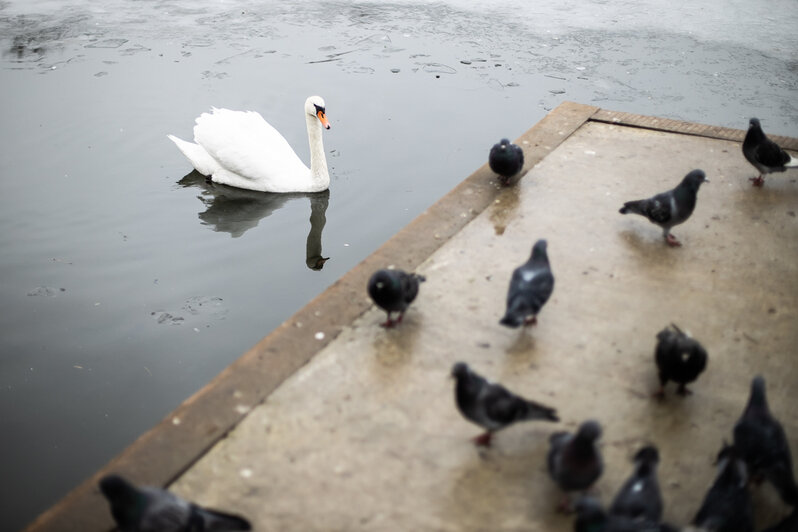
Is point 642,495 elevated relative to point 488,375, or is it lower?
elevated

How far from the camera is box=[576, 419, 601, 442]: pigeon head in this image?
279 centimetres

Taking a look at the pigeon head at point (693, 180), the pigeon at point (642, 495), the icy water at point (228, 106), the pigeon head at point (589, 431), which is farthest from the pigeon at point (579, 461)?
the icy water at point (228, 106)

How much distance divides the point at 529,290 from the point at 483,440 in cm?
94

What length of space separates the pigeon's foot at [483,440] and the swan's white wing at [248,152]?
432 cm

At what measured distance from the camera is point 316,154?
22.9 ft

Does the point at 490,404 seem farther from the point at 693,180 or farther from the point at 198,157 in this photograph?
the point at 198,157

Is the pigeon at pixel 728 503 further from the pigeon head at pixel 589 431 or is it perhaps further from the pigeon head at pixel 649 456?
the pigeon head at pixel 589 431

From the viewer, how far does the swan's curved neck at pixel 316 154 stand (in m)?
6.96

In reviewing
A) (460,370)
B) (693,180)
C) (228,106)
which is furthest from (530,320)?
(228,106)

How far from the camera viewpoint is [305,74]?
9188mm

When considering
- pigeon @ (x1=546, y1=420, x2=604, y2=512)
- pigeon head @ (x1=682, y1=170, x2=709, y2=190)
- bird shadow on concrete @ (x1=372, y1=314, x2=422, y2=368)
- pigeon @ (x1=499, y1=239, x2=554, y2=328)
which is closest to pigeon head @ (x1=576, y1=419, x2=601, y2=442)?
pigeon @ (x1=546, y1=420, x2=604, y2=512)

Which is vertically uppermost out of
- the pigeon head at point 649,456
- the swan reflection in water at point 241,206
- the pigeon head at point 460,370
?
the pigeon head at point 460,370

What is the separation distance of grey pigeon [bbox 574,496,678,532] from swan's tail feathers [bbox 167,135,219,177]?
18.4 ft

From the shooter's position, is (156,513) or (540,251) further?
(540,251)
